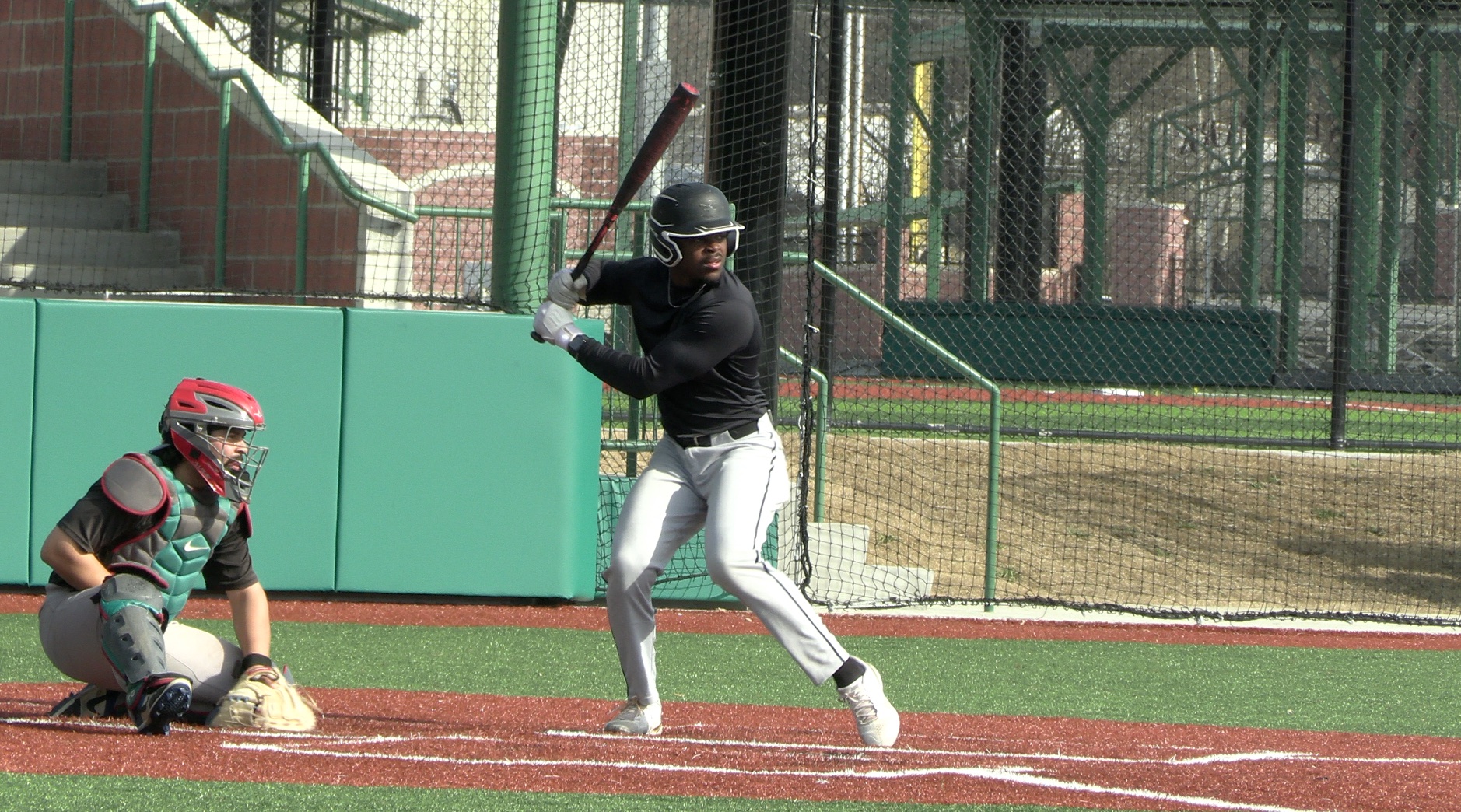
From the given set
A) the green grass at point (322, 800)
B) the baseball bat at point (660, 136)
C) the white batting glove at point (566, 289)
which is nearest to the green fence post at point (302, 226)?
the baseball bat at point (660, 136)

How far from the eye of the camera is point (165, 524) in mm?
4523

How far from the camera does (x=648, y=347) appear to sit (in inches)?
197

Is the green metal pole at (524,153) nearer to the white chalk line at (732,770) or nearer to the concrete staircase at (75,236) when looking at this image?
the concrete staircase at (75,236)

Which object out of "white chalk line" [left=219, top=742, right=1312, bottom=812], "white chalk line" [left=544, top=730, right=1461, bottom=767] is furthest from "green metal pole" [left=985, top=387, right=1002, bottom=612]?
"white chalk line" [left=219, top=742, right=1312, bottom=812]

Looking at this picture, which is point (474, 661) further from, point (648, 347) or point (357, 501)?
point (648, 347)

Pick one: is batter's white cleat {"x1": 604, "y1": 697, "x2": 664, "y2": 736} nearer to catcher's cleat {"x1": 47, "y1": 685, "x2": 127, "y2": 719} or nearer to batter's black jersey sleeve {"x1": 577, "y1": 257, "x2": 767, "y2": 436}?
batter's black jersey sleeve {"x1": 577, "y1": 257, "x2": 767, "y2": 436}

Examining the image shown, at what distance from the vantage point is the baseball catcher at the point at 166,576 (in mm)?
4387

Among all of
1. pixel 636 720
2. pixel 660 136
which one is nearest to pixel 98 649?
pixel 636 720

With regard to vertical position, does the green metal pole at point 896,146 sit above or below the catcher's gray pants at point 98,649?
above

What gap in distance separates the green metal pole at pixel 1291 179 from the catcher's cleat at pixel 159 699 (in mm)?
13848

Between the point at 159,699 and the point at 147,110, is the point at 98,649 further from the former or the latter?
the point at 147,110

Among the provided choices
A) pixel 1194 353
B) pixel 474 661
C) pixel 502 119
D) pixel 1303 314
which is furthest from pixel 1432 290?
pixel 474 661

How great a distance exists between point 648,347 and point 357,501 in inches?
136

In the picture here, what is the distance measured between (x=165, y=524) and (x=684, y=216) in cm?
167
